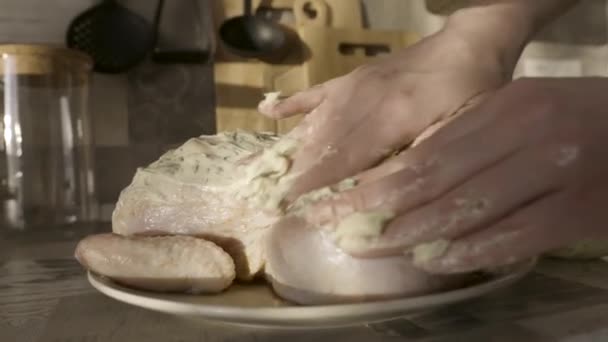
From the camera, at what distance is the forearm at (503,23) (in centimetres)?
68

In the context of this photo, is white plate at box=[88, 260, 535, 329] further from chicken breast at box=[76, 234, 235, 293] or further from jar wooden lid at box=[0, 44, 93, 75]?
jar wooden lid at box=[0, 44, 93, 75]

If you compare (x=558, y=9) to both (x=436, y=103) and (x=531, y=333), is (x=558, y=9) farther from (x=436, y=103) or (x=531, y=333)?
(x=531, y=333)

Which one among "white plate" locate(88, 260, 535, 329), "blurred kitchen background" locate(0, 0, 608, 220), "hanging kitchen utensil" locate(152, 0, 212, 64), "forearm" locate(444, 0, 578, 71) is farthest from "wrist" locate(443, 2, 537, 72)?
"hanging kitchen utensil" locate(152, 0, 212, 64)

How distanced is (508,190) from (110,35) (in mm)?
972

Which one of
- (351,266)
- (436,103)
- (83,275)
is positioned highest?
(436,103)

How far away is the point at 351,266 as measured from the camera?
0.46 m

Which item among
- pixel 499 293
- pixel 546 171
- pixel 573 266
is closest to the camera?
pixel 546 171

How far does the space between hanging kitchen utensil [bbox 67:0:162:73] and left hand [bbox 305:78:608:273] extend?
86 centimetres

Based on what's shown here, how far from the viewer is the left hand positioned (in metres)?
0.44

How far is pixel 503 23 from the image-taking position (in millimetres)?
702

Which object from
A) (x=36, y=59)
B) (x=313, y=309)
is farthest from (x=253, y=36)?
(x=313, y=309)

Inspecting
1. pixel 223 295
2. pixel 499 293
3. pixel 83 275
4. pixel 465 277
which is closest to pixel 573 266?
pixel 499 293

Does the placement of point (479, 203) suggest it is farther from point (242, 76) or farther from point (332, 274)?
point (242, 76)

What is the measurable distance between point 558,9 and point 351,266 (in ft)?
1.76
